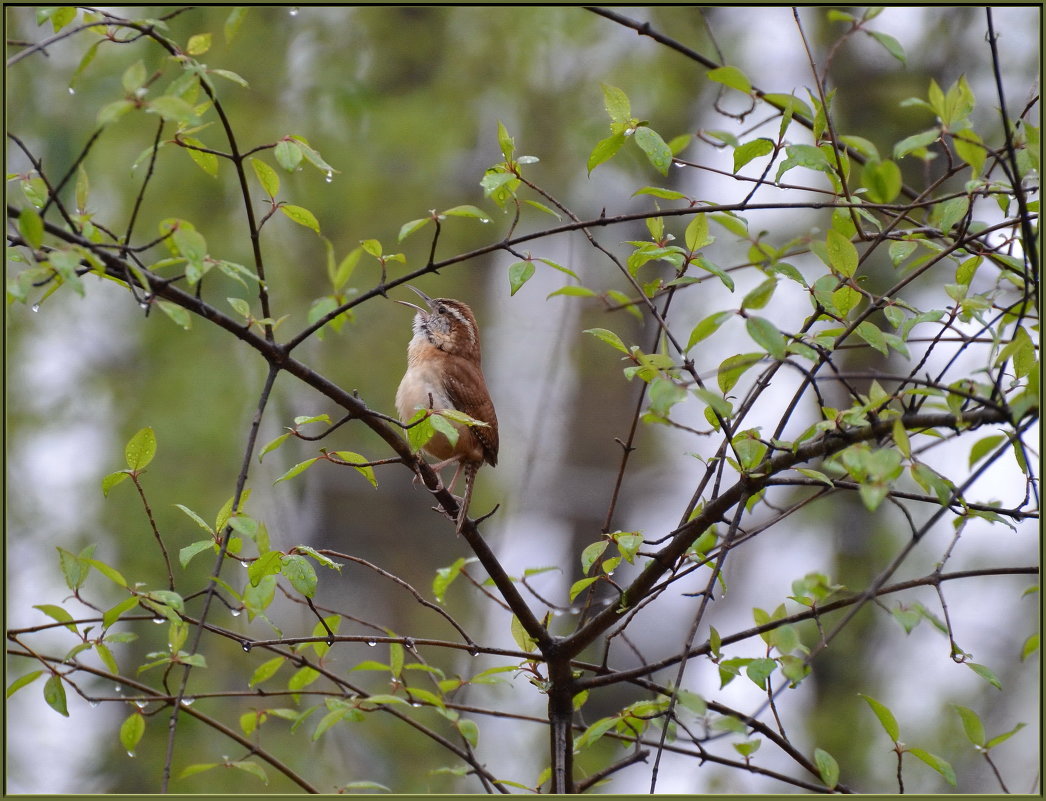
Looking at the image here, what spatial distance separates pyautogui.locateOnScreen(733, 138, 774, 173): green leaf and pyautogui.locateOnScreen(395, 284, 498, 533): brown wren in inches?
71.4

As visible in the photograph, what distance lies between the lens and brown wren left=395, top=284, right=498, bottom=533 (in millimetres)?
3986

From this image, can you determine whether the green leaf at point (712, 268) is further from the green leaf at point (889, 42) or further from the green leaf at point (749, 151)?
the green leaf at point (889, 42)

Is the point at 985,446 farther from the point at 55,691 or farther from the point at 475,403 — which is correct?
the point at 475,403

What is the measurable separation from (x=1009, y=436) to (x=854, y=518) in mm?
6572

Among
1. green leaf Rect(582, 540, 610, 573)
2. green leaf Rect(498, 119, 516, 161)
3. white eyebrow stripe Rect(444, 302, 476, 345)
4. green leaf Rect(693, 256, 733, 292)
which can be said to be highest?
white eyebrow stripe Rect(444, 302, 476, 345)

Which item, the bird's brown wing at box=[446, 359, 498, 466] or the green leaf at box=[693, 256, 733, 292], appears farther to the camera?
the bird's brown wing at box=[446, 359, 498, 466]

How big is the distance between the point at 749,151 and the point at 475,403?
210 cm

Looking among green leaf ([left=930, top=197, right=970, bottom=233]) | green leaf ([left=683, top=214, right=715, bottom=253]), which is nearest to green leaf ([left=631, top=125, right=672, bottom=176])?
green leaf ([left=683, top=214, right=715, bottom=253])

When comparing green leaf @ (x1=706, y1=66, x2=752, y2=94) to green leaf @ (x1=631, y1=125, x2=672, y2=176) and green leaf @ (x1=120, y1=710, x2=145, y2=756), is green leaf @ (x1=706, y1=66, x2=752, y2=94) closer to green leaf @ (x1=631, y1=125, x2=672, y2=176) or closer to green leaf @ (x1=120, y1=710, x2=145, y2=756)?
green leaf @ (x1=631, y1=125, x2=672, y2=176)

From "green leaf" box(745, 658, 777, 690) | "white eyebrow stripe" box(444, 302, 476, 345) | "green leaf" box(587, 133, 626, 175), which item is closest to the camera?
"green leaf" box(745, 658, 777, 690)

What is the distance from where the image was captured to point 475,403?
4102mm

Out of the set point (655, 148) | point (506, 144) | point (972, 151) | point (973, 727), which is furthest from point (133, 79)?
point (973, 727)

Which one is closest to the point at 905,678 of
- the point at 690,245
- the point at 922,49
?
the point at 922,49

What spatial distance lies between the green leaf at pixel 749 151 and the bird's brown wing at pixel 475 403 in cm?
193
